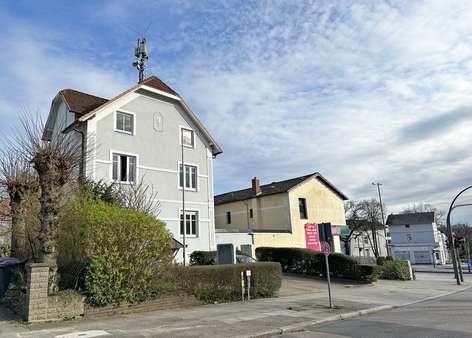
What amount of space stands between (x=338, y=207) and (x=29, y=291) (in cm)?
3763

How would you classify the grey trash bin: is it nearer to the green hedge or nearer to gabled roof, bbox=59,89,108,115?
the green hedge

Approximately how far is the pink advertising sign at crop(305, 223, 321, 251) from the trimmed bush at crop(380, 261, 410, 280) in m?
8.15

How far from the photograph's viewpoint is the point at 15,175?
54.0 feet

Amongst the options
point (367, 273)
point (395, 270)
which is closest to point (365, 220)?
point (395, 270)

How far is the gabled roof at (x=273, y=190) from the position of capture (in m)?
39.3

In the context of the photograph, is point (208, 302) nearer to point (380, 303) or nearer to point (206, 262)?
point (380, 303)

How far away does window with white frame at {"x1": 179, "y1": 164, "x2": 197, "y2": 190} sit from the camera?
87.4 ft

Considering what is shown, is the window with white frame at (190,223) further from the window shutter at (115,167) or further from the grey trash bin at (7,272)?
the grey trash bin at (7,272)

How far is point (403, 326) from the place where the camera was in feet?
31.9

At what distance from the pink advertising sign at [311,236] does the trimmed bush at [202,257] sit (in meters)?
14.9

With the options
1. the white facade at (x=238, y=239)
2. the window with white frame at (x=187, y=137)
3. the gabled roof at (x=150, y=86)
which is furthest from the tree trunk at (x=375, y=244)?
the gabled roof at (x=150, y=86)

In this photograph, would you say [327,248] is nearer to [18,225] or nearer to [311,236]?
[18,225]

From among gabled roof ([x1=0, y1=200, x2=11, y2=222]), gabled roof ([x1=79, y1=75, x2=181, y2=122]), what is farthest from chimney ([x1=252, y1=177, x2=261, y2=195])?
gabled roof ([x1=0, y1=200, x2=11, y2=222])

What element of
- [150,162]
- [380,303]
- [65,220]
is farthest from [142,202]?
[380,303]
